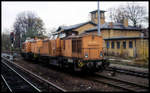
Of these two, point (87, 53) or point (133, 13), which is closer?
point (87, 53)

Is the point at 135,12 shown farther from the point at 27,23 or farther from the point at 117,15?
the point at 27,23

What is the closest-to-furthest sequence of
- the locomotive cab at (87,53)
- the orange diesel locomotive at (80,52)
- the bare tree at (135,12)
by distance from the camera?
the locomotive cab at (87,53) → the orange diesel locomotive at (80,52) → the bare tree at (135,12)

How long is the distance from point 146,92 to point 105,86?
2094 mm

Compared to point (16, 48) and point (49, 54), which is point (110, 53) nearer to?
point (49, 54)

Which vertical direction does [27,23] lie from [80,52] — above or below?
above

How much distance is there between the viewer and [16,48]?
54750mm

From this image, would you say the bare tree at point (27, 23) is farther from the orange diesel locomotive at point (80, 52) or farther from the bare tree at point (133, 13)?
the orange diesel locomotive at point (80, 52)

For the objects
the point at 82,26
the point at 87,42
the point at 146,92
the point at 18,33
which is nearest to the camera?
the point at 146,92

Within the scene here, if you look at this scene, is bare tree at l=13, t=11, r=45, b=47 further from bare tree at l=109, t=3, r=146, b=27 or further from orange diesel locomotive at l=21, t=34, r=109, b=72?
orange diesel locomotive at l=21, t=34, r=109, b=72

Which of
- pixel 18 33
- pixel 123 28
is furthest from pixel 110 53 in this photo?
pixel 18 33

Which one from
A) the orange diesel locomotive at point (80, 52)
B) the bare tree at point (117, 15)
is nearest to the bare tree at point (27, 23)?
the bare tree at point (117, 15)

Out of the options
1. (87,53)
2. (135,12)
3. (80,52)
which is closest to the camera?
(87,53)

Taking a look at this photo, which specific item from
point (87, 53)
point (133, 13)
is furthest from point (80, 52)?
point (133, 13)

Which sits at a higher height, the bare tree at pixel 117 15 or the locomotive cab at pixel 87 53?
the bare tree at pixel 117 15
